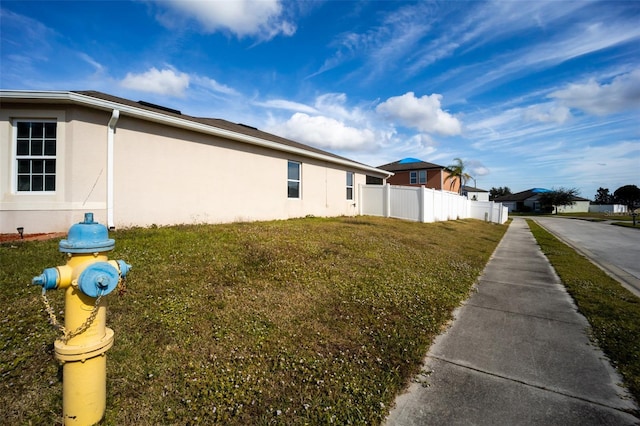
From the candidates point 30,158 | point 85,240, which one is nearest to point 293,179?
point 30,158

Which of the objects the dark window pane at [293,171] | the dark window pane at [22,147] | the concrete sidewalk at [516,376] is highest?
the dark window pane at [293,171]

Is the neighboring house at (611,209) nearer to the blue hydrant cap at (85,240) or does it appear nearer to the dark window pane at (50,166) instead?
the blue hydrant cap at (85,240)

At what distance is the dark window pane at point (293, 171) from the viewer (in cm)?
1421

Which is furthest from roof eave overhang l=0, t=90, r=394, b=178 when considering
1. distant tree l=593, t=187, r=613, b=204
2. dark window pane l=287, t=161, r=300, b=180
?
distant tree l=593, t=187, r=613, b=204

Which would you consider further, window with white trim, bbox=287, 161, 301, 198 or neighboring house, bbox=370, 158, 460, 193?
neighboring house, bbox=370, 158, 460, 193

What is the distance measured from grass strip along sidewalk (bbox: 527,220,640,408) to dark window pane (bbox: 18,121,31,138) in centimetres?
1218

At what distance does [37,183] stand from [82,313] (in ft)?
26.5

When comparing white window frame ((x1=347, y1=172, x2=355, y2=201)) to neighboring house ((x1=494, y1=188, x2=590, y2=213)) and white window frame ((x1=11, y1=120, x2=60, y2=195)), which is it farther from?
neighboring house ((x1=494, y1=188, x2=590, y2=213))

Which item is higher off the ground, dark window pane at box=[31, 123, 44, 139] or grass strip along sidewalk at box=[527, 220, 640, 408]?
dark window pane at box=[31, 123, 44, 139]

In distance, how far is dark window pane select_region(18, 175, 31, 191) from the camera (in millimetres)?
7695

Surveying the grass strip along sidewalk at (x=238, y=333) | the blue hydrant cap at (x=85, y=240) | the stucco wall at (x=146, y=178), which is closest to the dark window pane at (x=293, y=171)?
the stucco wall at (x=146, y=178)

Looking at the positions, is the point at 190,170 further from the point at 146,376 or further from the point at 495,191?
the point at 495,191

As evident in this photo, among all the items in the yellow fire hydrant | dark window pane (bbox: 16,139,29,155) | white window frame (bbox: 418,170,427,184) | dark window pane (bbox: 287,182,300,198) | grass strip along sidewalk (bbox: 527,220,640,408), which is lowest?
grass strip along sidewalk (bbox: 527,220,640,408)

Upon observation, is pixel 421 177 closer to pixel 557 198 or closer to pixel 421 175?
pixel 421 175
